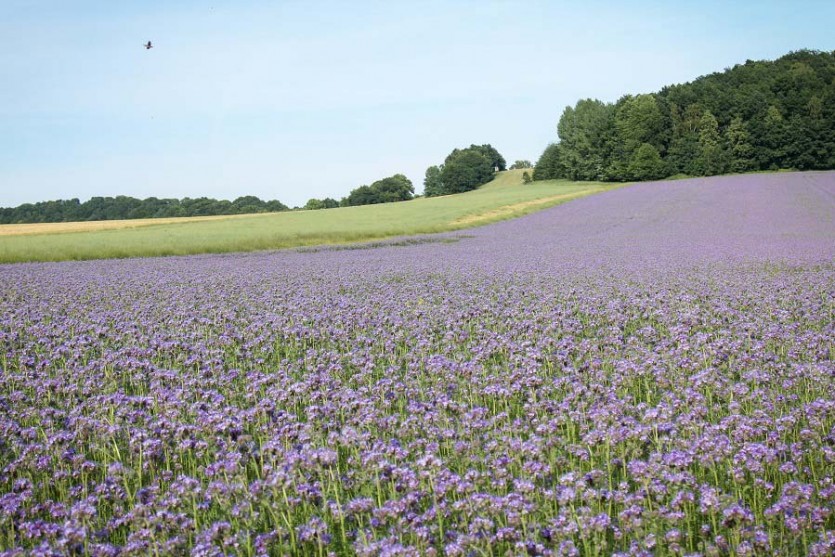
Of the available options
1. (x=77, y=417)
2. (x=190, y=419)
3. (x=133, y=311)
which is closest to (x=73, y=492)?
(x=77, y=417)

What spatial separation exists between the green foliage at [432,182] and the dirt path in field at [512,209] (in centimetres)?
5047

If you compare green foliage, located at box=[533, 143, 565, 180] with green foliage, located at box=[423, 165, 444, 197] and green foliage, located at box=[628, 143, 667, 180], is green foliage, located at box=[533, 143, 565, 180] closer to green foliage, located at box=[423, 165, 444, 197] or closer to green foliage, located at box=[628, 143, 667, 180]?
green foliage, located at box=[628, 143, 667, 180]

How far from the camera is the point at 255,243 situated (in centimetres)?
3138

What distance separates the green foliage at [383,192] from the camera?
10281 centimetres

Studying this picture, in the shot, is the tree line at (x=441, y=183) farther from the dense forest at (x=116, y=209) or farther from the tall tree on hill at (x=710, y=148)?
the tall tree on hill at (x=710, y=148)

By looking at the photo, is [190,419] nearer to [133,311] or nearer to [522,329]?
[522,329]

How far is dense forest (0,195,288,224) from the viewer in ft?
274

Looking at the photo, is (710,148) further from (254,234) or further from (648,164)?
(254,234)

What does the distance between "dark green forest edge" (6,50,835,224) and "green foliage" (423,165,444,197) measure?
21780mm

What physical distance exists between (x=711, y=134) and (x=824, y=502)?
76651 millimetres

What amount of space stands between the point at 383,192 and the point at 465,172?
1334cm

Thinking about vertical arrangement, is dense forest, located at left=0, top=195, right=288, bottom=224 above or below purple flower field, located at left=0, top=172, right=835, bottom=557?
above

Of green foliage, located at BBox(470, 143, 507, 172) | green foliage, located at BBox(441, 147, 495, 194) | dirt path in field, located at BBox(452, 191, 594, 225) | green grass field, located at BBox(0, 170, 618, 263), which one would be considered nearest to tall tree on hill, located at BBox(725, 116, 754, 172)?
dirt path in field, located at BBox(452, 191, 594, 225)

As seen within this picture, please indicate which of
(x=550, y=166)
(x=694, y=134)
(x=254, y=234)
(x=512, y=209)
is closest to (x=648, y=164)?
(x=694, y=134)
